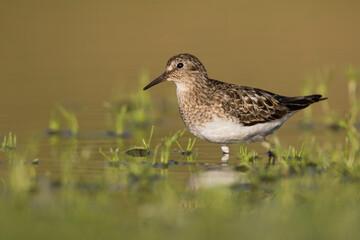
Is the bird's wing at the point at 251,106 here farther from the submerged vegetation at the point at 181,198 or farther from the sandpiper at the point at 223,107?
the submerged vegetation at the point at 181,198

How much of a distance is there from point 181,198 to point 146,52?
16.8m

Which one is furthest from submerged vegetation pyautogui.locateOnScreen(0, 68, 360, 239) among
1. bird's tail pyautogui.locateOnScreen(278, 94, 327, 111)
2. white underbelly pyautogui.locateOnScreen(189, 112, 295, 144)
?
bird's tail pyautogui.locateOnScreen(278, 94, 327, 111)

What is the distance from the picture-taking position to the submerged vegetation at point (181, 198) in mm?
7316

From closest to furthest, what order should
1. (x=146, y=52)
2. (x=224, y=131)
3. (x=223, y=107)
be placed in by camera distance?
(x=224, y=131) → (x=223, y=107) → (x=146, y=52)

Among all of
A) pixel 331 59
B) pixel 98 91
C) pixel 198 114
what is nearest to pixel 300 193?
pixel 198 114

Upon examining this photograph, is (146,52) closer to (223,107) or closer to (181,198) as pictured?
(223,107)

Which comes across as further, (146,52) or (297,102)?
(146,52)

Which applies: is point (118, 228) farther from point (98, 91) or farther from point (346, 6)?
point (346, 6)

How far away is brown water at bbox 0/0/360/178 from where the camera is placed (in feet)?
50.4

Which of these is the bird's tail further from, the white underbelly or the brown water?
the white underbelly

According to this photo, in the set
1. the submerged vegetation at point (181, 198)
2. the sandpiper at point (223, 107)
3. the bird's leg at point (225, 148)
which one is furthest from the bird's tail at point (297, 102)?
the submerged vegetation at point (181, 198)

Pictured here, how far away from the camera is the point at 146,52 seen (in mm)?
25156

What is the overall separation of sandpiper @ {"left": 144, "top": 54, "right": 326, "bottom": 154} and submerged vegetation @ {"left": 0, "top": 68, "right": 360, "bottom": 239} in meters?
0.54

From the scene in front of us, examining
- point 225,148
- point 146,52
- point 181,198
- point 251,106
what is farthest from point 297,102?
point 146,52
